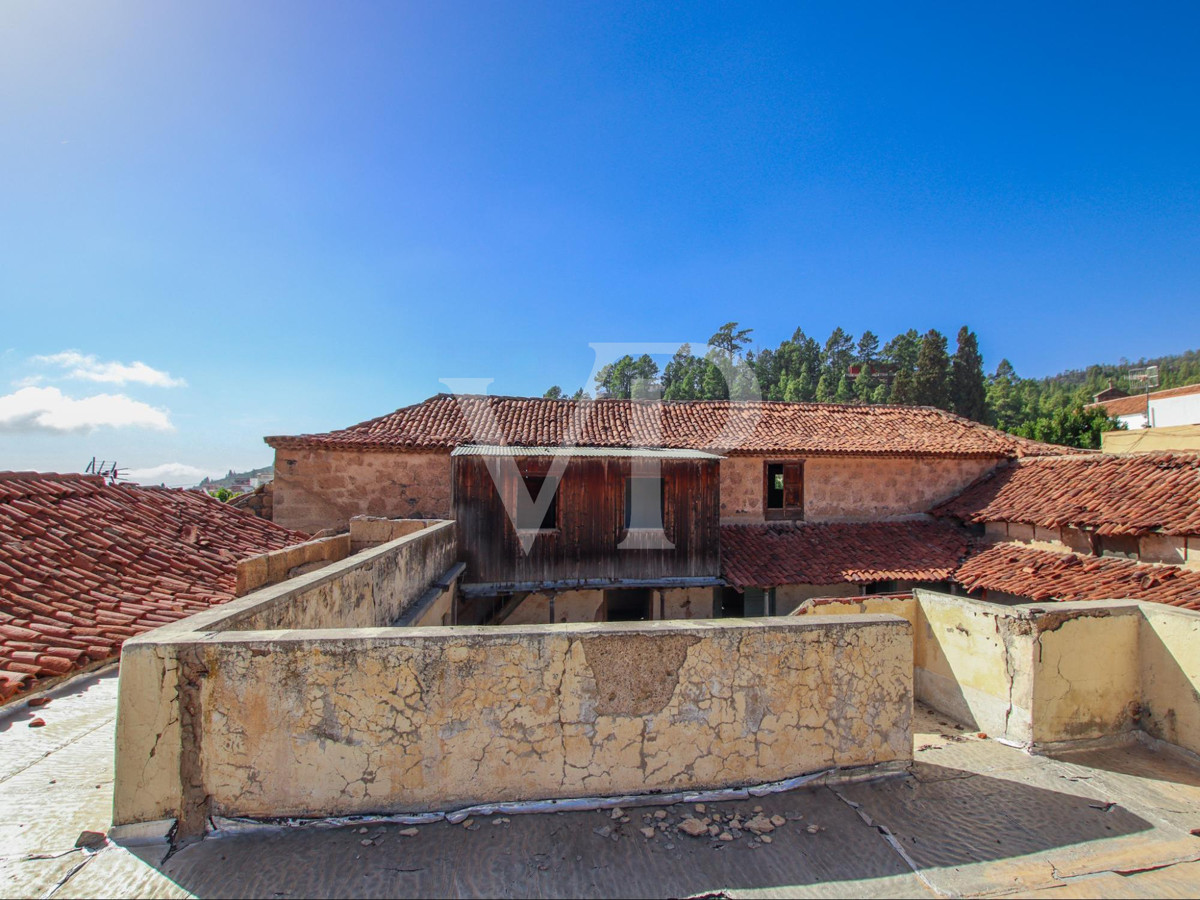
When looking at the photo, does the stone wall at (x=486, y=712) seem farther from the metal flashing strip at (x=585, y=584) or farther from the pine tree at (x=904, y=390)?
the pine tree at (x=904, y=390)

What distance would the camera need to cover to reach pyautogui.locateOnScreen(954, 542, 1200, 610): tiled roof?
8016mm

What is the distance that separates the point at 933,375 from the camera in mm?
32875

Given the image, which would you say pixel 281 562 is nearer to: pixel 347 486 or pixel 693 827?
pixel 693 827

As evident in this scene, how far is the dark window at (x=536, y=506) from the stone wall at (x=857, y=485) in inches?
177

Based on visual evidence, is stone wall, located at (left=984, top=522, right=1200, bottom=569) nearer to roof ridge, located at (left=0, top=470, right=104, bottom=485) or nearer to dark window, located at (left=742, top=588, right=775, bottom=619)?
dark window, located at (left=742, top=588, right=775, bottom=619)

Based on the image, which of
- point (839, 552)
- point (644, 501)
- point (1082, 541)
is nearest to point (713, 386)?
point (839, 552)

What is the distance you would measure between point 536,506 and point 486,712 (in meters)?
7.89

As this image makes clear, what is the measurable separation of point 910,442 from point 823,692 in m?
13.0

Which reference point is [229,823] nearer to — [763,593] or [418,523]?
[418,523]

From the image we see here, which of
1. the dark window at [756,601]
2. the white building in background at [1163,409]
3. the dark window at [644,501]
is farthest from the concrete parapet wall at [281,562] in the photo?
the white building in background at [1163,409]

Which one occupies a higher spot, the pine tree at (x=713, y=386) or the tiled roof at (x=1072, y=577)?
the pine tree at (x=713, y=386)

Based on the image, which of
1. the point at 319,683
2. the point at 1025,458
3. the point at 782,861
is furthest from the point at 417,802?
the point at 1025,458

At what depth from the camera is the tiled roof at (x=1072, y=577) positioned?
26.3ft

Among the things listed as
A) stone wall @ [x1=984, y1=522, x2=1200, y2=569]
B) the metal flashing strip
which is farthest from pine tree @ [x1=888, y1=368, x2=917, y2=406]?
the metal flashing strip
